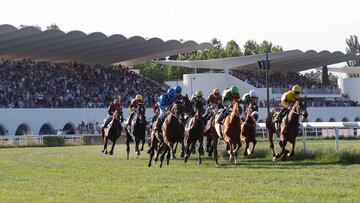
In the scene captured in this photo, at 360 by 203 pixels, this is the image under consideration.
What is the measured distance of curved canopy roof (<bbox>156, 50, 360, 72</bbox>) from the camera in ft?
212

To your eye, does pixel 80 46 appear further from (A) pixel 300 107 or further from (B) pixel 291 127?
(A) pixel 300 107

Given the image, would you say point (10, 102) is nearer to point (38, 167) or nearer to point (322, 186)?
point (38, 167)

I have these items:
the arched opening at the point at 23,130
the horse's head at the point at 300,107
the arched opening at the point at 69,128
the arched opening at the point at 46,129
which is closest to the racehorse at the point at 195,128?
the horse's head at the point at 300,107

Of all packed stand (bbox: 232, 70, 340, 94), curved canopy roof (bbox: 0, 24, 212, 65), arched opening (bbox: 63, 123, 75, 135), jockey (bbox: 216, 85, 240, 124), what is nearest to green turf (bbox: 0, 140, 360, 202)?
jockey (bbox: 216, 85, 240, 124)

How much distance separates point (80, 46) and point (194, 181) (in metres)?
39.8

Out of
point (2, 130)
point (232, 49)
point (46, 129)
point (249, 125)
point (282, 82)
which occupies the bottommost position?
point (249, 125)

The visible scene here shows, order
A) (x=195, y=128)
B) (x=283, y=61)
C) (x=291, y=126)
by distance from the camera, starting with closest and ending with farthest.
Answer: (x=195, y=128) < (x=291, y=126) < (x=283, y=61)

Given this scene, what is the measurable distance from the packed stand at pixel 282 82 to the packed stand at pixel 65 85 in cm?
1117

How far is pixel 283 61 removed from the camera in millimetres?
68375

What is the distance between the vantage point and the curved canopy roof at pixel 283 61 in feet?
212

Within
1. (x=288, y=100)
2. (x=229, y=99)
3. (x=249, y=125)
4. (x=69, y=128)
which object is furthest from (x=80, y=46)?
(x=249, y=125)

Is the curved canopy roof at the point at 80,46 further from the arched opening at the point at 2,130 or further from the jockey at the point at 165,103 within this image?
the jockey at the point at 165,103

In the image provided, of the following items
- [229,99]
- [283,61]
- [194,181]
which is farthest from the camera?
[283,61]

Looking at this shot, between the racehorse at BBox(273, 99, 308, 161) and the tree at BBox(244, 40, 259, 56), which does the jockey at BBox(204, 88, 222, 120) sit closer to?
the racehorse at BBox(273, 99, 308, 161)
